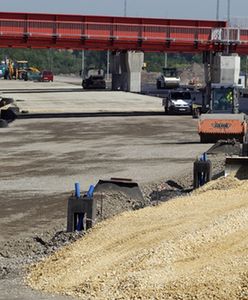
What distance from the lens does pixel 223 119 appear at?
43.9m

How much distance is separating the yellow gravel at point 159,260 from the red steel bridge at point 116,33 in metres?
52.0

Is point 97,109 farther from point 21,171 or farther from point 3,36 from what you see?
point 21,171

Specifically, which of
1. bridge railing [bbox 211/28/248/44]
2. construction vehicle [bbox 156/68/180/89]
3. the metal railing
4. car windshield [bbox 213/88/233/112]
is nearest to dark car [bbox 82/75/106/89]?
construction vehicle [bbox 156/68/180/89]

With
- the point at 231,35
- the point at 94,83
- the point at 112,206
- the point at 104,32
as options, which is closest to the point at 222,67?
the point at 231,35

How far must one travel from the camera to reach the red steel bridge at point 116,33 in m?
71.5

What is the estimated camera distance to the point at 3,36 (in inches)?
2751

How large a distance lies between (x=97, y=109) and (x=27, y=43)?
395 inches

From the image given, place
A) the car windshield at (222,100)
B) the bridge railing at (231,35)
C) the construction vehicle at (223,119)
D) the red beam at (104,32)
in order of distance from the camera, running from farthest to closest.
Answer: the bridge railing at (231,35) < the red beam at (104,32) < the car windshield at (222,100) < the construction vehicle at (223,119)

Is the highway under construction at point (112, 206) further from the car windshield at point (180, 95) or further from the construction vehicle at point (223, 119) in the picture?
the car windshield at point (180, 95)

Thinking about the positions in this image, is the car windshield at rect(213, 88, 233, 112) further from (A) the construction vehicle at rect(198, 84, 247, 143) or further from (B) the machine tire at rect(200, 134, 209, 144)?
(B) the machine tire at rect(200, 134, 209, 144)

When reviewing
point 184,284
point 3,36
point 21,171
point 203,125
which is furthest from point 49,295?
point 3,36

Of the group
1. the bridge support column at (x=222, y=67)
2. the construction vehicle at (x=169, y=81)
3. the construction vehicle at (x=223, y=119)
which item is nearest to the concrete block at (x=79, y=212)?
the construction vehicle at (x=223, y=119)

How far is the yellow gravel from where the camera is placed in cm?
1511

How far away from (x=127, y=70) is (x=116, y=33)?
32.8 meters
